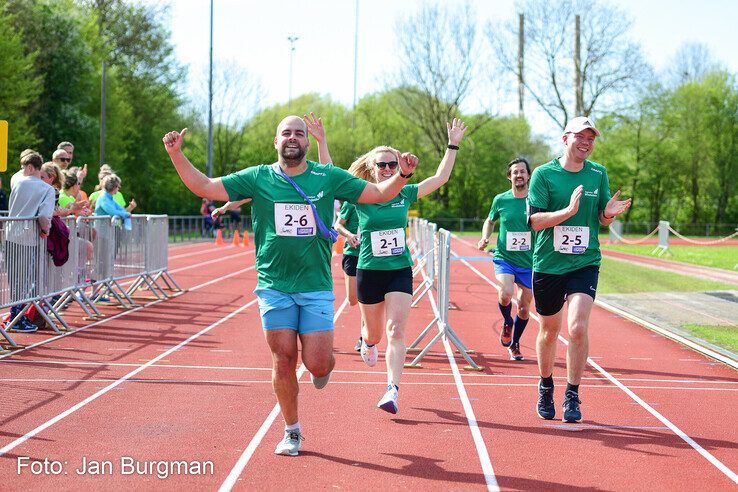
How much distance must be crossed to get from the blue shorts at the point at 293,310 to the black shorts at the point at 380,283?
1.87m

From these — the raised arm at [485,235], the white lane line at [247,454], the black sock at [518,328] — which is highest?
the raised arm at [485,235]

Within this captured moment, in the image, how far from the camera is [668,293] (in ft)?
62.4

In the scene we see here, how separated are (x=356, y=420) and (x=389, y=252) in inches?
58.2

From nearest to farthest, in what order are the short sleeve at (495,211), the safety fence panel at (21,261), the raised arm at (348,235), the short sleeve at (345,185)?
the short sleeve at (345,185)
the raised arm at (348,235)
the safety fence panel at (21,261)
the short sleeve at (495,211)

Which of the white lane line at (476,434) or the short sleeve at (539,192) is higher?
the short sleeve at (539,192)

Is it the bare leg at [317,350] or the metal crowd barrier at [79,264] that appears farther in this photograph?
the metal crowd barrier at [79,264]

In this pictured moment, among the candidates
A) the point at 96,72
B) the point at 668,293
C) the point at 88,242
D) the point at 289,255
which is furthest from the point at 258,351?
the point at 96,72

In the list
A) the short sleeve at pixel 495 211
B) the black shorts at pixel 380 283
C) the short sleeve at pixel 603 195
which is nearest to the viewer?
the short sleeve at pixel 603 195

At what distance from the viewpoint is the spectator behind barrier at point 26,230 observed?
427 inches

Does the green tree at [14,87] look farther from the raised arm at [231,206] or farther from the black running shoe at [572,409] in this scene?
the black running shoe at [572,409]

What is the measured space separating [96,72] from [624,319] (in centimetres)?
4121

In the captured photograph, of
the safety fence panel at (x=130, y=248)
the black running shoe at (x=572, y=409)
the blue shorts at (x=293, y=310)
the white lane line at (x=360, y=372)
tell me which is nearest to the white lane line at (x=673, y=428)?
the white lane line at (x=360, y=372)

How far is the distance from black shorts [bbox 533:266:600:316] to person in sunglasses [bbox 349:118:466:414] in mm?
1068

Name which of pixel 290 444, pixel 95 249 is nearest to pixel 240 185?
pixel 290 444
